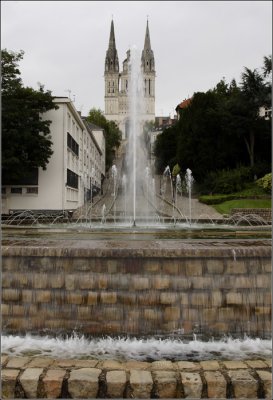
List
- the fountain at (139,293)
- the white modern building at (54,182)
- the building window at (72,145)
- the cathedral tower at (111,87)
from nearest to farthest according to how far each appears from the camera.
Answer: the fountain at (139,293) → the white modern building at (54,182) → the building window at (72,145) → the cathedral tower at (111,87)

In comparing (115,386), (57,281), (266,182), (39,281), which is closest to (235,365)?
(115,386)

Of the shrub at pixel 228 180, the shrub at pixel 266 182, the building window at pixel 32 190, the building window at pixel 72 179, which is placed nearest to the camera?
the building window at pixel 32 190

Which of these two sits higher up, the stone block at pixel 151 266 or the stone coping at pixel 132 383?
the stone block at pixel 151 266

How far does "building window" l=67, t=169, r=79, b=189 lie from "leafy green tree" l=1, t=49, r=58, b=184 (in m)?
3.88

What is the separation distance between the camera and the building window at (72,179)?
39.2 meters

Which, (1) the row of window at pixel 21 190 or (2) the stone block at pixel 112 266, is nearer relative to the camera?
(2) the stone block at pixel 112 266

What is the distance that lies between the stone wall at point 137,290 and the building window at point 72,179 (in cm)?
3129

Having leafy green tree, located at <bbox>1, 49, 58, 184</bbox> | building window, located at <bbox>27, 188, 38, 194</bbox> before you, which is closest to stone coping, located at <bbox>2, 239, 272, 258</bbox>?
leafy green tree, located at <bbox>1, 49, 58, 184</bbox>

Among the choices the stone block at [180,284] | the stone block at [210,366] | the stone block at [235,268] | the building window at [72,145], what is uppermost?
the building window at [72,145]

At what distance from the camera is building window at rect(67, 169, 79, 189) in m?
39.2

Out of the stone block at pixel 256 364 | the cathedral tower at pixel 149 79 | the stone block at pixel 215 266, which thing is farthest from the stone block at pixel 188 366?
the cathedral tower at pixel 149 79

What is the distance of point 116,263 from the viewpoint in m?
8.16

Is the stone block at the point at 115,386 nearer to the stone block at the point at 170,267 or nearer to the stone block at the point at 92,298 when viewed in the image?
the stone block at the point at 92,298

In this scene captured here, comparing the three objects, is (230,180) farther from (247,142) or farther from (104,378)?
(104,378)
